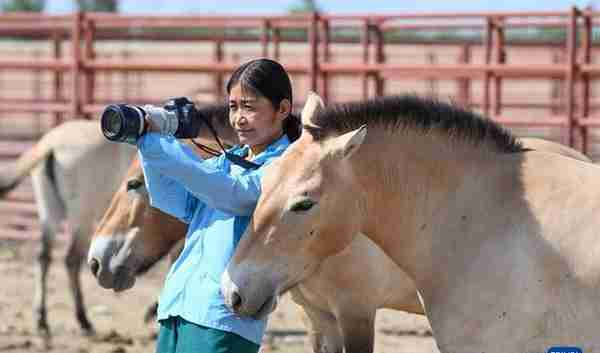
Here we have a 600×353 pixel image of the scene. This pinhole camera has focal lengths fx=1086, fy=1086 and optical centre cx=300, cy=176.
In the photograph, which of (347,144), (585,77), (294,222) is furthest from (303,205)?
(585,77)

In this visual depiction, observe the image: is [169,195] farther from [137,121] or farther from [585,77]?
[585,77]

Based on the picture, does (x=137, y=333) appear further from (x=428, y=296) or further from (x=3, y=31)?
(x=3, y=31)

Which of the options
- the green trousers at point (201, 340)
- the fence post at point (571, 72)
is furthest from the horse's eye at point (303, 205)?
the fence post at point (571, 72)

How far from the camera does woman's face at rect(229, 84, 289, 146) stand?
331cm

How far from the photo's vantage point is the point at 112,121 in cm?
300

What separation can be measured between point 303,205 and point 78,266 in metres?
4.90

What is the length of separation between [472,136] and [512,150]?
0.15m

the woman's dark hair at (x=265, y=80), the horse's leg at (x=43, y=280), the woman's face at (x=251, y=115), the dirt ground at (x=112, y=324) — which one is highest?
the woman's dark hair at (x=265, y=80)

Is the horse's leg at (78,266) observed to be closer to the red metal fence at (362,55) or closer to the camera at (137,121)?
the red metal fence at (362,55)

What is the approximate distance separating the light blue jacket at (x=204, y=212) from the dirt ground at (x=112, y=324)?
11.2 feet

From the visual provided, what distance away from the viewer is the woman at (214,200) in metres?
3.11

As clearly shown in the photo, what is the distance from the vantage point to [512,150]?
354 cm

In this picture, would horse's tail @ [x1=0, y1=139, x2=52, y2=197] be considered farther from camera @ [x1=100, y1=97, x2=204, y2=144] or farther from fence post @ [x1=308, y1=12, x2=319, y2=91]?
camera @ [x1=100, y1=97, x2=204, y2=144]

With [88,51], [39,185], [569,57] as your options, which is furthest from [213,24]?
[569,57]
